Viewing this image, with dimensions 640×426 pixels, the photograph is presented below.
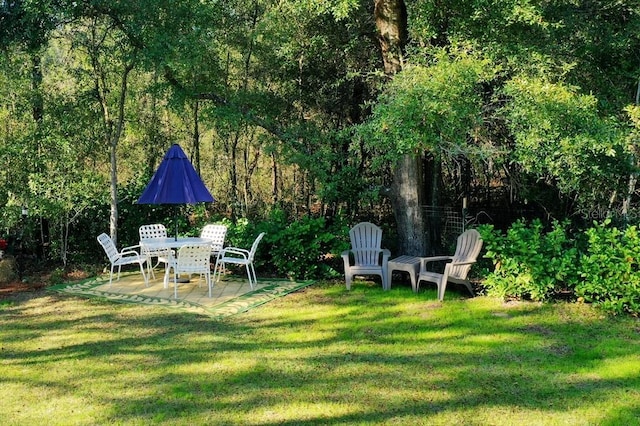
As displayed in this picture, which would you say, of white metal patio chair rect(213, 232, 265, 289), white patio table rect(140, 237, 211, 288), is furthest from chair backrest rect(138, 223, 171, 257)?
white metal patio chair rect(213, 232, 265, 289)

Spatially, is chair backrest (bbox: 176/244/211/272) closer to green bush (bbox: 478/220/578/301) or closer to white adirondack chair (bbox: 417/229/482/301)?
white adirondack chair (bbox: 417/229/482/301)

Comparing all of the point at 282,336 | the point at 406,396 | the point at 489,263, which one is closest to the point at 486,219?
the point at 489,263

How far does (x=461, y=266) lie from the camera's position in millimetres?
5848

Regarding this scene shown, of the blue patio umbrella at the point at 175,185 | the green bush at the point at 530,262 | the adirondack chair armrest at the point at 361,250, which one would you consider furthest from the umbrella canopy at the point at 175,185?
the green bush at the point at 530,262

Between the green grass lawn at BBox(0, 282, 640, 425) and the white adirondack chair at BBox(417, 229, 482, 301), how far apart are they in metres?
0.23

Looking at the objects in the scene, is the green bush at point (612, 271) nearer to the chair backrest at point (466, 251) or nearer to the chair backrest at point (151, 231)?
the chair backrest at point (466, 251)

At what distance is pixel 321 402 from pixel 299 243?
361 cm

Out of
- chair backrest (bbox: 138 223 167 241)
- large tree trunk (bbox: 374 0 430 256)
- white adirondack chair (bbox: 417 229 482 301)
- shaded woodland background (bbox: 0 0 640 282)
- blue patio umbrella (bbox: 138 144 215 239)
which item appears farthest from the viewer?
chair backrest (bbox: 138 223 167 241)

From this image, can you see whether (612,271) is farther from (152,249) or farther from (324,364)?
(152,249)

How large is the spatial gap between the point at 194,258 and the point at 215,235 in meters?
1.29

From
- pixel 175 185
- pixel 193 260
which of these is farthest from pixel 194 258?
pixel 175 185

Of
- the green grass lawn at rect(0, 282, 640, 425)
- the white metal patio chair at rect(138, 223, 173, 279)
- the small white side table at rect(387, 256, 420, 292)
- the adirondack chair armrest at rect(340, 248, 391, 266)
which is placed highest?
the white metal patio chair at rect(138, 223, 173, 279)

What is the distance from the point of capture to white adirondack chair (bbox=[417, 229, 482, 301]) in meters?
5.76

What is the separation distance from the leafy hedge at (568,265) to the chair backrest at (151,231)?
14.6ft
